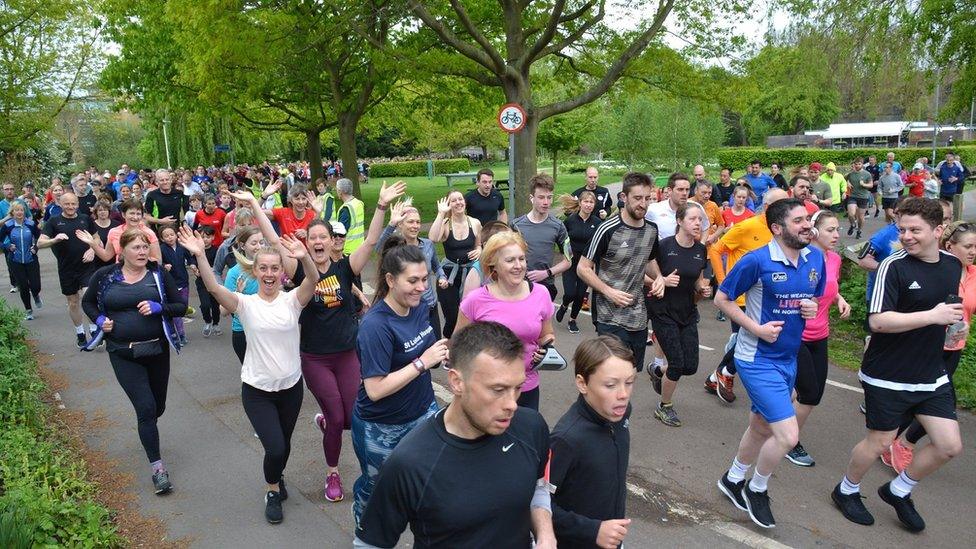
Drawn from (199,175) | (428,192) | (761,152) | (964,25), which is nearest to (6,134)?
(199,175)

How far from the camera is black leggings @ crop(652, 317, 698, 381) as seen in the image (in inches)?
227

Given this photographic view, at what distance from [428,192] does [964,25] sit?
25.6 m

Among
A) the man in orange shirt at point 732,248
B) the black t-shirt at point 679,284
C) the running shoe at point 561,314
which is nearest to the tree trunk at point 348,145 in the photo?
the running shoe at point 561,314

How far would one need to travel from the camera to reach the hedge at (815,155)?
35878 mm

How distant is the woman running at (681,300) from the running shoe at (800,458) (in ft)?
3.18

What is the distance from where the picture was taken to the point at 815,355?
5.16 meters

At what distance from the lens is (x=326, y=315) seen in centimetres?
475

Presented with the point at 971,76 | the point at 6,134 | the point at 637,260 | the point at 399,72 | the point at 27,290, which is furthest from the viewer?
the point at 6,134

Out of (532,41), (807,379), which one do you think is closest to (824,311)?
(807,379)

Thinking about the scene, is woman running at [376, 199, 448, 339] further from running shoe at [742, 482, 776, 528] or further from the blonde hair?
running shoe at [742, 482, 776, 528]

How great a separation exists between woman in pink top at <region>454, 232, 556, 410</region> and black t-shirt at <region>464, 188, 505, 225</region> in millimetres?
4949

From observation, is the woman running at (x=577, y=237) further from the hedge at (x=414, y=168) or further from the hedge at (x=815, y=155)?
the hedge at (x=414, y=168)

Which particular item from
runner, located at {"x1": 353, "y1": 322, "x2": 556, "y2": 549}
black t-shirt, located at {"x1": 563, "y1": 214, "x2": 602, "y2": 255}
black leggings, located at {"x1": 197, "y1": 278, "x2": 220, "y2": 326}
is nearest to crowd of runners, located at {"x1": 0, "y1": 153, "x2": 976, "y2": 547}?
runner, located at {"x1": 353, "y1": 322, "x2": 556, "y2": 549}

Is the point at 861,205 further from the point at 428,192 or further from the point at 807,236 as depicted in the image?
the point at 428,192
